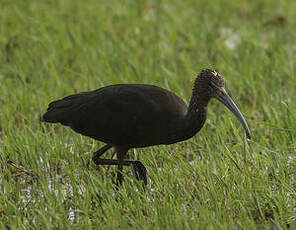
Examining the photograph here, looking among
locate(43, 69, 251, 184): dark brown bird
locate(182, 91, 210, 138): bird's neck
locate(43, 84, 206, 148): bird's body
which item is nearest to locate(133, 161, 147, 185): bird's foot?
locate(43, 69, 251, 184): dark brown bird

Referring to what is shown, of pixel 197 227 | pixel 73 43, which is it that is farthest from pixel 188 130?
pixel 73 43

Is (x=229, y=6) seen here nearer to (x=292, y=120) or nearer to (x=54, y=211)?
(x=292, y=120)

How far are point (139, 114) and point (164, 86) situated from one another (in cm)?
175

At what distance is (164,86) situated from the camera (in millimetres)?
5762

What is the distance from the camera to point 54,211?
3.58 m

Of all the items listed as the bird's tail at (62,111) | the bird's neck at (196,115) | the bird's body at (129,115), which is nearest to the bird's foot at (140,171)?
the bird's body at (129,115)

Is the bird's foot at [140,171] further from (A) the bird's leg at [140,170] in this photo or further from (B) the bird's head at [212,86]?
(B) the bird's head at [212,86]

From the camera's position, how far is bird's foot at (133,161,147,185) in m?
4.16

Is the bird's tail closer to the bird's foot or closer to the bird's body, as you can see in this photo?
the bird's body

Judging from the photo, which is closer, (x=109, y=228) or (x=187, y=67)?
(x=109, y=228)

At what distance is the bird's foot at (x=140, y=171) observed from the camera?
13.6 feet

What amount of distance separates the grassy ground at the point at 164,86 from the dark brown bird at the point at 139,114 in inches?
9.6

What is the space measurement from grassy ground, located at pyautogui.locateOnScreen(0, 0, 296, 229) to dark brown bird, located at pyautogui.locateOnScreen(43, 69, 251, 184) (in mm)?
244

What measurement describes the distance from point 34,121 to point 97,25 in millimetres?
2621
